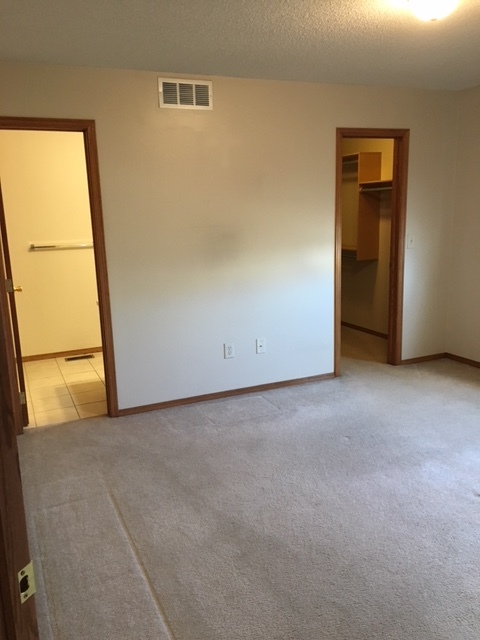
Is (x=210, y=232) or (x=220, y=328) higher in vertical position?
(x=210, y=232)

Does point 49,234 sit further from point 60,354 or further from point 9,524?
point 9,524

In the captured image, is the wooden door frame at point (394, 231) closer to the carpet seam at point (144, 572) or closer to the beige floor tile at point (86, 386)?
the beige floor tile at point (86, 386)

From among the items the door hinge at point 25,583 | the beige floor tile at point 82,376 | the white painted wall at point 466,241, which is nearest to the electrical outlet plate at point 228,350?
the beige floor tile at point 82,376

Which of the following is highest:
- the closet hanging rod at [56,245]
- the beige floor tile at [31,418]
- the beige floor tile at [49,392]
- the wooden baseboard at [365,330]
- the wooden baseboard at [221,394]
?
the closet hanging rod at [56,245]

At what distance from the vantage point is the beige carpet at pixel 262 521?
1.85 meters

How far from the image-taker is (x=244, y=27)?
266 cm

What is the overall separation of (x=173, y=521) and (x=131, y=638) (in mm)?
692

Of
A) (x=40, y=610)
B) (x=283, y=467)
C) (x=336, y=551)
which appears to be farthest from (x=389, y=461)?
(x=40, y=610)

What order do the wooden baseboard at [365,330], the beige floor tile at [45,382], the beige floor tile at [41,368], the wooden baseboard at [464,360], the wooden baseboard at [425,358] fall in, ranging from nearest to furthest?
the beige floor tile at [45,382] < the wooden baseboard at [464,360] < the wooden baseboard at [425,358] < the beige floor tile at [41,368] < the wooden baseboard at [365,330]

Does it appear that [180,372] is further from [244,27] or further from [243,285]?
[244,27]

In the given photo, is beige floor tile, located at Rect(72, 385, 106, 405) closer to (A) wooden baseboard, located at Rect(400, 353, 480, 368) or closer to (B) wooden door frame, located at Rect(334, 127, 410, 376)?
(B) wooden door frame, located at Rect(334, 127, 410, 376)

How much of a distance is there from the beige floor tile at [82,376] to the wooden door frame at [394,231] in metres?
2.23

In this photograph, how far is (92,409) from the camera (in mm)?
3934

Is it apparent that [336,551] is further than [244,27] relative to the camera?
No
